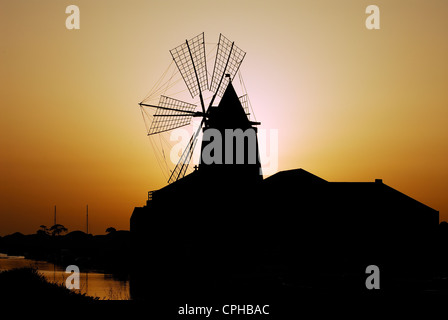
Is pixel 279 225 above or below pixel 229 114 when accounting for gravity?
below

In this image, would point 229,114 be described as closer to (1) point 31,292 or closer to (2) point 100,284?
(2) point 100,284

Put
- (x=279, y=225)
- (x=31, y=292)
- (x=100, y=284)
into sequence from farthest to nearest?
(x=100, y=284), (x=279, y=225), (x=31, y=292)

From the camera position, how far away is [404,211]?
117 ft

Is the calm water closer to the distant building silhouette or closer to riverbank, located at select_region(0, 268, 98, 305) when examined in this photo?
the distant building silhouette

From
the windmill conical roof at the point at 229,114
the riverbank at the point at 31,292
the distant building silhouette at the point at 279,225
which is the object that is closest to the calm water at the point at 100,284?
the distant building silhouette at the point at 279,225

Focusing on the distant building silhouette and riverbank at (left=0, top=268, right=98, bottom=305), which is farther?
the distant building silhouette

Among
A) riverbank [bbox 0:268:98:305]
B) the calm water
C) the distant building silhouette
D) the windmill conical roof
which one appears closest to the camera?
riverbank [bbox 0:268:98:305]

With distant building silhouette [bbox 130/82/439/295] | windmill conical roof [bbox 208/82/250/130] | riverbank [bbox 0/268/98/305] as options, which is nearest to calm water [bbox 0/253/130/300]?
distant building silhouette [bbox 130/82/439/295]

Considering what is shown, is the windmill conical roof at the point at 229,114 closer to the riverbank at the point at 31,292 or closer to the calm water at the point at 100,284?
the calm water at the point at 100,284

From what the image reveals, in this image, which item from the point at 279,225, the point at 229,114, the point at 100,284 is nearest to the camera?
the point at 279,225
